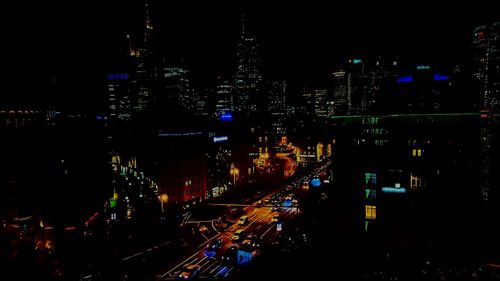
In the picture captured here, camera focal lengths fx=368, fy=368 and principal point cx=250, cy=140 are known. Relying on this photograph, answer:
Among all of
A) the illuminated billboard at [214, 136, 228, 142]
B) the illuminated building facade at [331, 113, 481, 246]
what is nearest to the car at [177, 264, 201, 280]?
the illuminated building facade at [331, 113, 481, 246]

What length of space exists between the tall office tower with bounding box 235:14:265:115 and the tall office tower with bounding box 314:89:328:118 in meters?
17.2

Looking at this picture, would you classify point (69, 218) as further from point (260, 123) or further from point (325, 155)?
point (325, 155)

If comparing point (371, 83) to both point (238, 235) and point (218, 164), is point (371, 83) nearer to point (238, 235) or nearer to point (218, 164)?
point (218, 164)

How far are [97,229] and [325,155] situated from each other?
3536cm

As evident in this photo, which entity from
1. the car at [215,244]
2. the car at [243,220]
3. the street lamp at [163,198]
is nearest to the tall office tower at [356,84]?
the car at [243,220]

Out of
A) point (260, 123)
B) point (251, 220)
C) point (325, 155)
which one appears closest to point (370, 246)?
point (251, 220)

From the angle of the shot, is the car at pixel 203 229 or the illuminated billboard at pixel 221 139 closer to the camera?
the car at pixel 203 229

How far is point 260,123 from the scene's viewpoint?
4219 cm

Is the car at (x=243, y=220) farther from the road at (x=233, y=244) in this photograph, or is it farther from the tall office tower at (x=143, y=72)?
the tall office tower at (x=143, y=72)

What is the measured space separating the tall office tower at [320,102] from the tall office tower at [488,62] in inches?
2075

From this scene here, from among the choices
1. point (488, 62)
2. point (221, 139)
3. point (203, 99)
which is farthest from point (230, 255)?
point (203, 99)

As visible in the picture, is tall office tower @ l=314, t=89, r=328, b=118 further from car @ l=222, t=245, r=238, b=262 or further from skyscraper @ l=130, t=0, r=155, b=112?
car @ l=222, t=245, r=238, b=262

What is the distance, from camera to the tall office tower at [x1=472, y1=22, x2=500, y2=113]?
2506 cm

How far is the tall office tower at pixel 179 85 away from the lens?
57.2 metres
